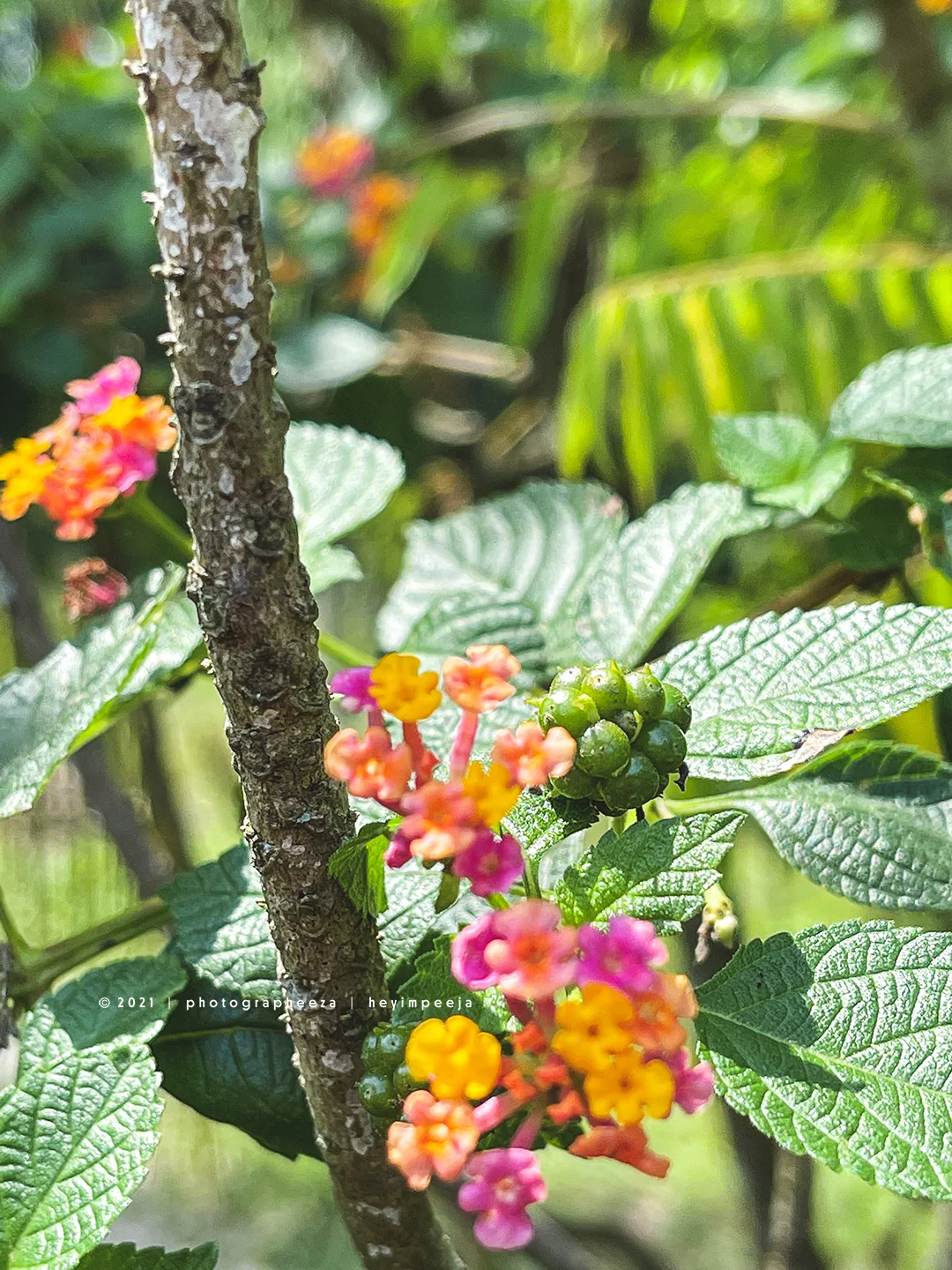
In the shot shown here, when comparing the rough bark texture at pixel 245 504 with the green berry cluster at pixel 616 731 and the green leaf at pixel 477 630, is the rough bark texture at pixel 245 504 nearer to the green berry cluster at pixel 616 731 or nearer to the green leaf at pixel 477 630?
the green berry cluster at pixel 616 731

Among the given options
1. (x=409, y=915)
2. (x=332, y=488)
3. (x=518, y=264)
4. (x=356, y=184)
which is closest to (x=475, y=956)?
(x=409, y=915)

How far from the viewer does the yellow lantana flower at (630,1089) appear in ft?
1.10

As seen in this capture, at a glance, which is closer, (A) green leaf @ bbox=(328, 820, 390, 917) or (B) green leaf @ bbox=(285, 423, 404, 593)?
(A) green leaf @ bbox=(328, 820, 390, 917)

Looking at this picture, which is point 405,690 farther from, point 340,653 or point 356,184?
point 356,184

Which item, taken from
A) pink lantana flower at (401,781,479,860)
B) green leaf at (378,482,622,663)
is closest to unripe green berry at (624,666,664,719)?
pink lantana flower at (401,781,479,860)

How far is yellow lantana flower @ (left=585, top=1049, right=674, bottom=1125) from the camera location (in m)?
0.33

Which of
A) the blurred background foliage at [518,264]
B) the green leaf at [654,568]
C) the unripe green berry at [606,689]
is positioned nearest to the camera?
the unripe green berry at [606,689]

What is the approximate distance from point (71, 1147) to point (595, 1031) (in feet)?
0.74

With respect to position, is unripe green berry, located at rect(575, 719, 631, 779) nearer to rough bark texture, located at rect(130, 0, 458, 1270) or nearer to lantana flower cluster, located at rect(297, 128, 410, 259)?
rough bark texture, located at rect(130, 0, 458, 1270)

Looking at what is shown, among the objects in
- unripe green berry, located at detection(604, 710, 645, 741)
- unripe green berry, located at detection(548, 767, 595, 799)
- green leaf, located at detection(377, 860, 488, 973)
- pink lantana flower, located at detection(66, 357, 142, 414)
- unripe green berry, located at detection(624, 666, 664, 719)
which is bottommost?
green leaf, located at detection(377, 860, 488, 973)

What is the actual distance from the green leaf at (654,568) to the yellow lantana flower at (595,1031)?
24cm

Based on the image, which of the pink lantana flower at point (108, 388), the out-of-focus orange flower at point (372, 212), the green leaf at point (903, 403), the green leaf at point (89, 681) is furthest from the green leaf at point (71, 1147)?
the out-of-focus orange flower at point (372, 212)

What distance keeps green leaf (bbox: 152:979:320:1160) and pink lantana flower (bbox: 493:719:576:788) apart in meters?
0.21

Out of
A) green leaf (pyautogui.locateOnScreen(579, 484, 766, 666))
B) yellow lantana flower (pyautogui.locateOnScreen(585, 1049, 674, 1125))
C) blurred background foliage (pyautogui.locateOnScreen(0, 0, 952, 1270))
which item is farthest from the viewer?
blurred background foliage (pyautogui.locateOnScreen(0, 0, 952, 1270))
